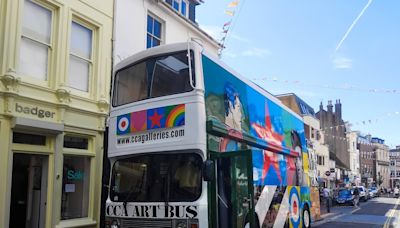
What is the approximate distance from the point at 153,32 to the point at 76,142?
18.1 feet

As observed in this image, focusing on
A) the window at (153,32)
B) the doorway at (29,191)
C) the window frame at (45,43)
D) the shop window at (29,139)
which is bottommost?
the doorway at (29,191)

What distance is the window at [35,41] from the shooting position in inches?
398

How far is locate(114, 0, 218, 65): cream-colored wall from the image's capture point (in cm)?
1336

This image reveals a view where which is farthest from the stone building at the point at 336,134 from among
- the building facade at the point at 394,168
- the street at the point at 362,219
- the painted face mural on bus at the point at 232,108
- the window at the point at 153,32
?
the painted face mural on bus at the point at 232,108

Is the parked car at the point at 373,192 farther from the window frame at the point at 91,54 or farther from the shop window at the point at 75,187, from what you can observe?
the window frame at the point at 91,54

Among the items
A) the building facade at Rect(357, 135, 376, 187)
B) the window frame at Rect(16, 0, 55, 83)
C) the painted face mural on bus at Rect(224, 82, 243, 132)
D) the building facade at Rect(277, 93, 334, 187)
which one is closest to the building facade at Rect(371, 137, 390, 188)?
the building facade at Rect(357, 135, 376, 187)

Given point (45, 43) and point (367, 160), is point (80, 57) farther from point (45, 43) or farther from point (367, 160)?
point (367, 160)

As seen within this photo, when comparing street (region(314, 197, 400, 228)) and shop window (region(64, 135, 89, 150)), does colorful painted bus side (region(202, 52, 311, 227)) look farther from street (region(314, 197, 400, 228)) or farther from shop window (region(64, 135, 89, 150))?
street (region(314, 197, 400, 228))

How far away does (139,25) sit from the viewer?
47.2 ft

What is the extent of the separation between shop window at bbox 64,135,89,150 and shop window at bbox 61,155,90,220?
0.27m

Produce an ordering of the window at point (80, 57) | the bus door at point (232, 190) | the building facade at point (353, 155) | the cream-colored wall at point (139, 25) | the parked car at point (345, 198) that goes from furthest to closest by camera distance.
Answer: the building facade at point (353, 155) → the parked car at point (345, 198) → the cream-colored wall at point (139, 25) → the window at point (80, 57) → the bus door at point (232, 190)

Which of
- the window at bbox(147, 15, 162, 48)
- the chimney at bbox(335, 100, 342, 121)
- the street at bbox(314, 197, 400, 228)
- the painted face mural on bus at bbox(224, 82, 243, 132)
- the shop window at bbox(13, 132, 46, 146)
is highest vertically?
the chimney at bbox(335, 100, 342, 121)

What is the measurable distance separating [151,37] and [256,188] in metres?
7.59

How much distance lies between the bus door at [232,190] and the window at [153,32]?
25.7 ft
